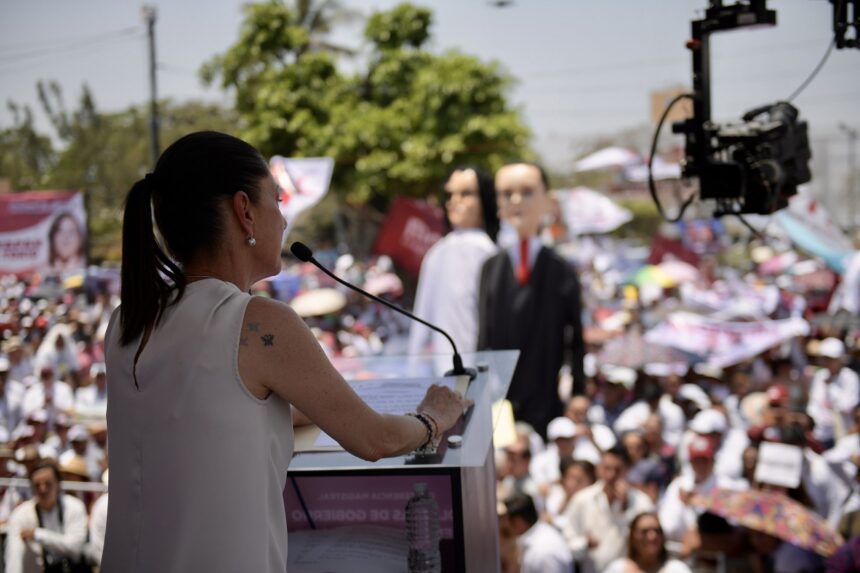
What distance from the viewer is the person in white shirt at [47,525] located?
5.05m

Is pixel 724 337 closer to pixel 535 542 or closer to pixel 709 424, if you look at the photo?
pixel 709 424

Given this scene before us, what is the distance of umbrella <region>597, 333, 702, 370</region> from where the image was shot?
854cm

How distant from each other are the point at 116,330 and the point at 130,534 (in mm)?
355

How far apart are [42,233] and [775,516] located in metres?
6.37

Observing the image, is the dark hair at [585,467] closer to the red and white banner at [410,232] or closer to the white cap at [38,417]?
the white cap at [38,417]

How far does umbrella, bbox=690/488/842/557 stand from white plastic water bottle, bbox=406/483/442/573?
2.88 meters

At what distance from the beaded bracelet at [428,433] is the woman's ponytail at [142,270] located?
1.57ft

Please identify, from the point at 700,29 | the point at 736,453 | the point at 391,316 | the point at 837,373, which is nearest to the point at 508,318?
A: the point at 736,453

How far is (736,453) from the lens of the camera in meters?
5.91

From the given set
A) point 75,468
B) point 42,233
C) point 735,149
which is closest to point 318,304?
point 42,233

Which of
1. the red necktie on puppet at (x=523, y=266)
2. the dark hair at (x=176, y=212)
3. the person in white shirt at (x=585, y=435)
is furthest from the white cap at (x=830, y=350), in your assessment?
the dark hair at (x=176, y=212)

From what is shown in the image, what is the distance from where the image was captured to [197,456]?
5.26 feet

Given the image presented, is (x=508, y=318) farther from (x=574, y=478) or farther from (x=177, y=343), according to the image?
(x=177, y=343)

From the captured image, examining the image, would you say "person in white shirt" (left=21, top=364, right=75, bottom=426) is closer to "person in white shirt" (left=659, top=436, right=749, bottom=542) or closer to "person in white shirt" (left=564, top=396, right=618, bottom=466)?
"person in white shirt" (left=564, top=396, right=618, bottom=466)
